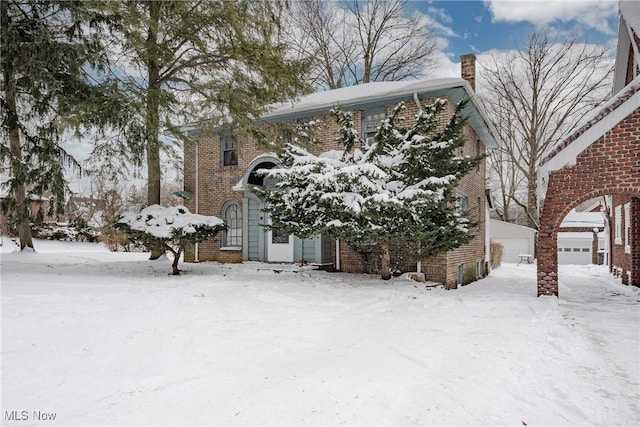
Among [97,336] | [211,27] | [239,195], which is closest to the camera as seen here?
[97,336]

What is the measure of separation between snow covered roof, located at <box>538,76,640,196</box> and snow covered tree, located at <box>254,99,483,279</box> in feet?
5.32

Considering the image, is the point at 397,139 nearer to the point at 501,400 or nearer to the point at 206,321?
the point at 206,321

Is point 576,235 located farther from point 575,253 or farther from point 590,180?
point 590,180

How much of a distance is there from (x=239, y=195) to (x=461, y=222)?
300 inches

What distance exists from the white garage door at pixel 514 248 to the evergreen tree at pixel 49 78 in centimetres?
2624

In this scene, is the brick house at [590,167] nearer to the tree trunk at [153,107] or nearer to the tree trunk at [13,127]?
the tree trunk at [153,107]

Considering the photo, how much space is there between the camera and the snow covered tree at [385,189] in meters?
8.47

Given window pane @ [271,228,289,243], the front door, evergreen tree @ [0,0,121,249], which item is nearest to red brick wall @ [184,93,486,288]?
the front door

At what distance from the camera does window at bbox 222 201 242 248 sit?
14219 millimetres

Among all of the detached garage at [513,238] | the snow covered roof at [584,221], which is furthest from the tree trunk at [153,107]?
the snow covered roof at [584,221]

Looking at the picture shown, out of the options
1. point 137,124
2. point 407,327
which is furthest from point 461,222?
point 137,124

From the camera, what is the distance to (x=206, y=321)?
18.8 feet

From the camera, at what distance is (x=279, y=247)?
43.5 feet

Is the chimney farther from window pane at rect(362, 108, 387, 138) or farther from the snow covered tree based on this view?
the snow covered tree
